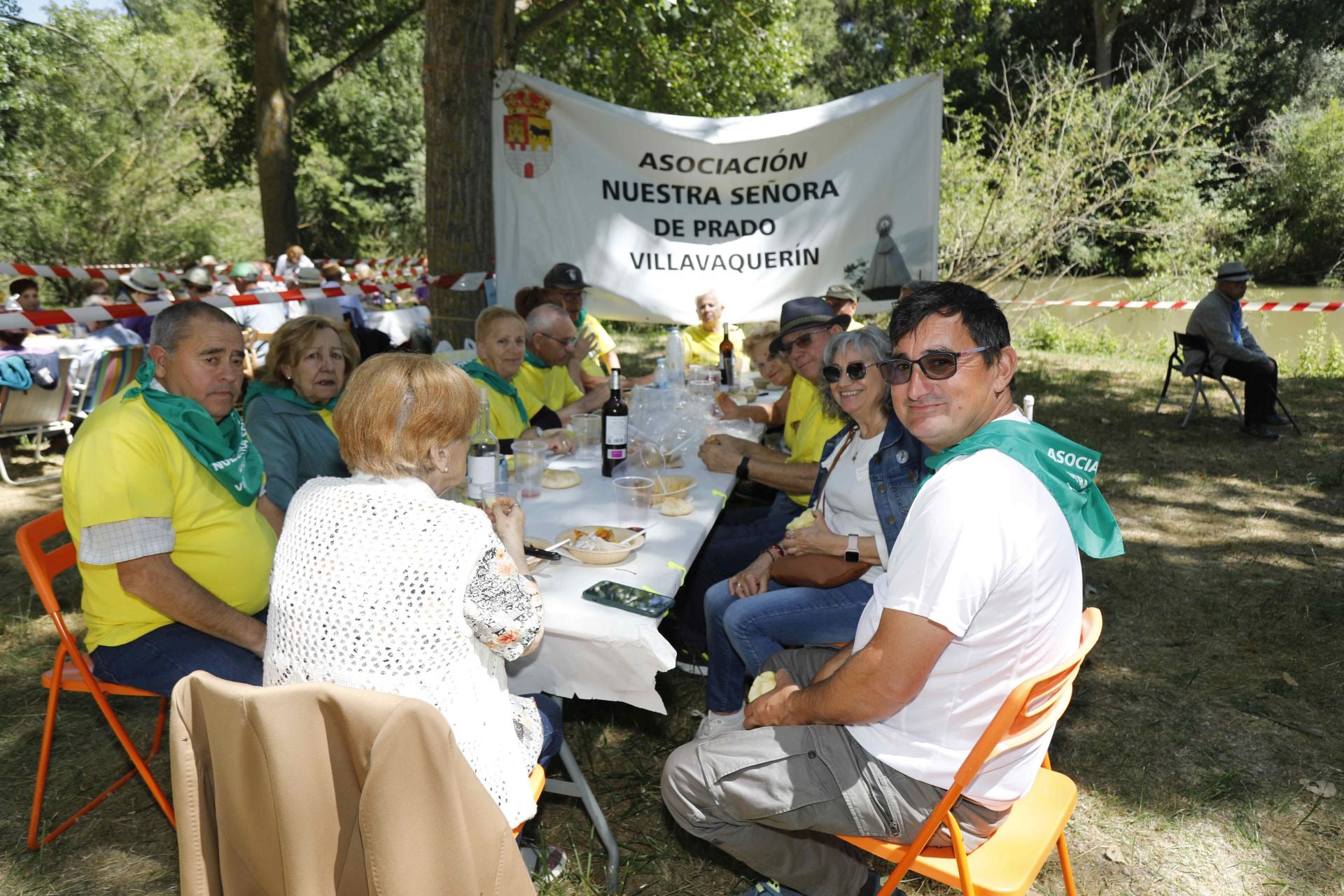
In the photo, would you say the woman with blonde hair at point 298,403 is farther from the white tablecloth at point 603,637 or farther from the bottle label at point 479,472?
the white tablecloth at point 603,637

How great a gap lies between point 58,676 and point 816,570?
89.4 inches

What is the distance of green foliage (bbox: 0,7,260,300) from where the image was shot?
754 inches

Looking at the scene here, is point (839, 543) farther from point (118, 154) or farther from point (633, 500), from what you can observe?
point (118, 154)

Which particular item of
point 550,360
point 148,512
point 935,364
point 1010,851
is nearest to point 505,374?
point 550,360

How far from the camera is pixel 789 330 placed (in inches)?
162

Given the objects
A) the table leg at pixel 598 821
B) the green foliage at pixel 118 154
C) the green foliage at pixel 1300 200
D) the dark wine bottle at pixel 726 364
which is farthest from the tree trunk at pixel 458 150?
the green foliage at pixel 1300 200

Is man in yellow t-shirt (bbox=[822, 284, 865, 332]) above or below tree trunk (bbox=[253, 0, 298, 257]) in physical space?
below

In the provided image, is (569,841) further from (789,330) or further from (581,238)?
(581,238)

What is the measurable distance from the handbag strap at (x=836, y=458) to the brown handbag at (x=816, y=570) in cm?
28

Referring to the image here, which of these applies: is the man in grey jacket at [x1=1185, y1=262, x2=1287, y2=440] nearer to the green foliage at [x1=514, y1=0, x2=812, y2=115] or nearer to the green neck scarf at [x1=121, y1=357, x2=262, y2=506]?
the green foliage at [x1=514, y1=0, x2=812, y2=115]

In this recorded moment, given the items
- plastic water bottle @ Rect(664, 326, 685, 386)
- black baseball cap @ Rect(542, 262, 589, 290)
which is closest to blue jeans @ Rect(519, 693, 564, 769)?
plastic water bottle @ Rect(664, 326, 685, 386)

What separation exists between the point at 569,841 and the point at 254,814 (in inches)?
54.6

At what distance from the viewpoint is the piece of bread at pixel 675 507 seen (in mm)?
3049

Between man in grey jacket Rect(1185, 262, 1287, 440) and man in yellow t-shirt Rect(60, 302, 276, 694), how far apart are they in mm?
7756
